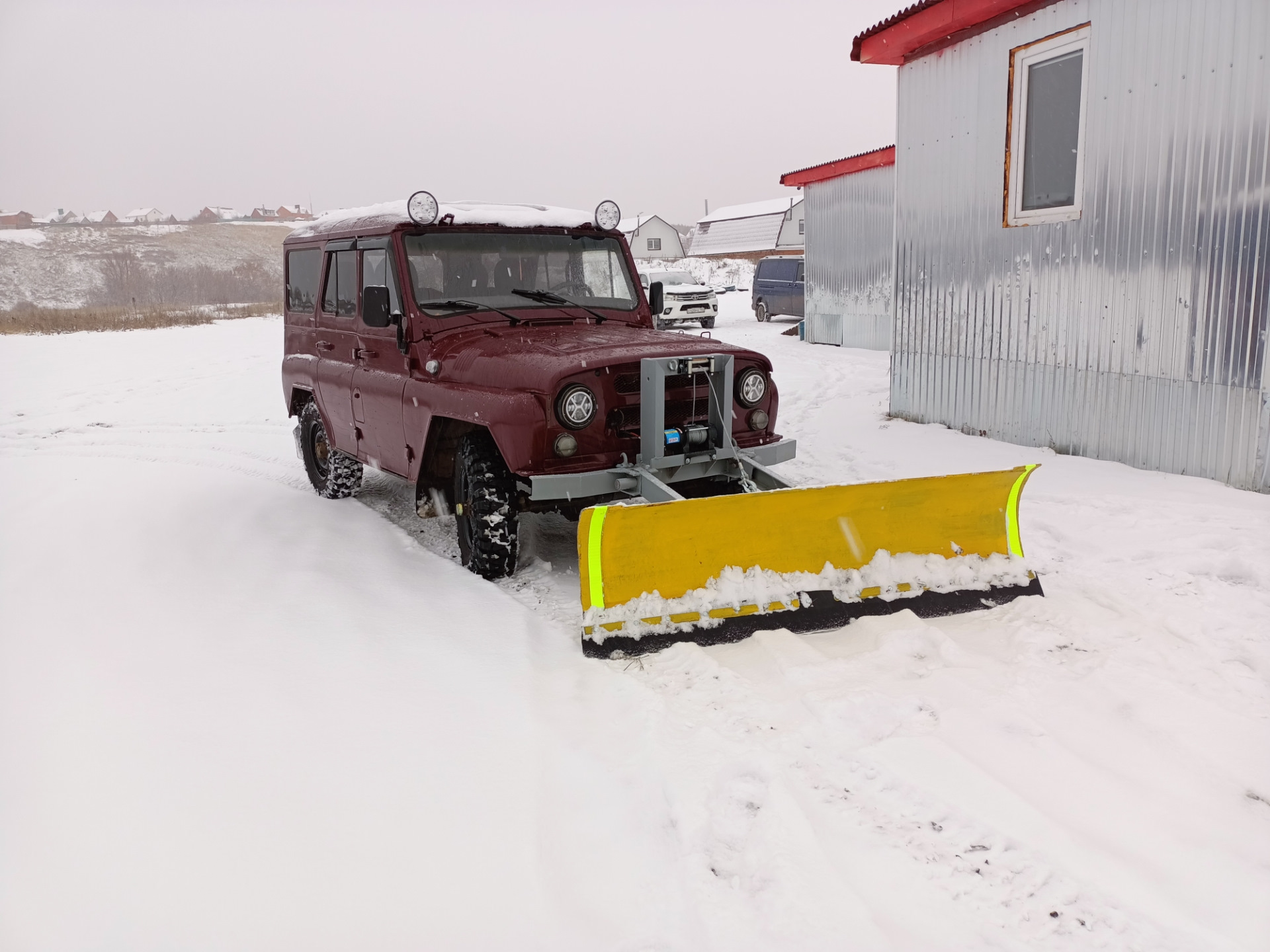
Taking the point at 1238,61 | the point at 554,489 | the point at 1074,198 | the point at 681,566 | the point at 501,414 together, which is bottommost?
the point at 681,566

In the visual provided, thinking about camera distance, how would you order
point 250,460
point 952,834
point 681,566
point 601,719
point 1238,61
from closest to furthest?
point 952,834 → point 601,719 → point 681,566 → point 1238,61 → point 250,460

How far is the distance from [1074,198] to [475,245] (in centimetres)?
490

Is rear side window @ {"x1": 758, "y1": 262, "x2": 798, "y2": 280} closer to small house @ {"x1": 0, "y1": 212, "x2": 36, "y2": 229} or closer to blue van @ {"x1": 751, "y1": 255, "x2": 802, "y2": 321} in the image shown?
blue van @ {"x1": 751, "y1": 255, "x2": 802, "y2": 321}

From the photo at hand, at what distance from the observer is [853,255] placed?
17.2m

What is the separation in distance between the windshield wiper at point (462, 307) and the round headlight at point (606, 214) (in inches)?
38.3

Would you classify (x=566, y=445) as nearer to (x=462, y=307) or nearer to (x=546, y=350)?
(x=546, y=350)

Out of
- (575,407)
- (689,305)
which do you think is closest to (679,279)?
(689,305)

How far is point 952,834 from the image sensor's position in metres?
2.58

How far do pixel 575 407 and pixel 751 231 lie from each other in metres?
47.2

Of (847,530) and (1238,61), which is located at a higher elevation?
(1238,61)

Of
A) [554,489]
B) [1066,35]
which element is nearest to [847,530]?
[554,489]

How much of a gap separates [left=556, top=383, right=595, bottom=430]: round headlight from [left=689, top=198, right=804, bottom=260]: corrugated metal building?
40.2m

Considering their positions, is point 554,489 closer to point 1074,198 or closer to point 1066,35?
point 1074,198

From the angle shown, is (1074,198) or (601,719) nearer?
(601,719)
